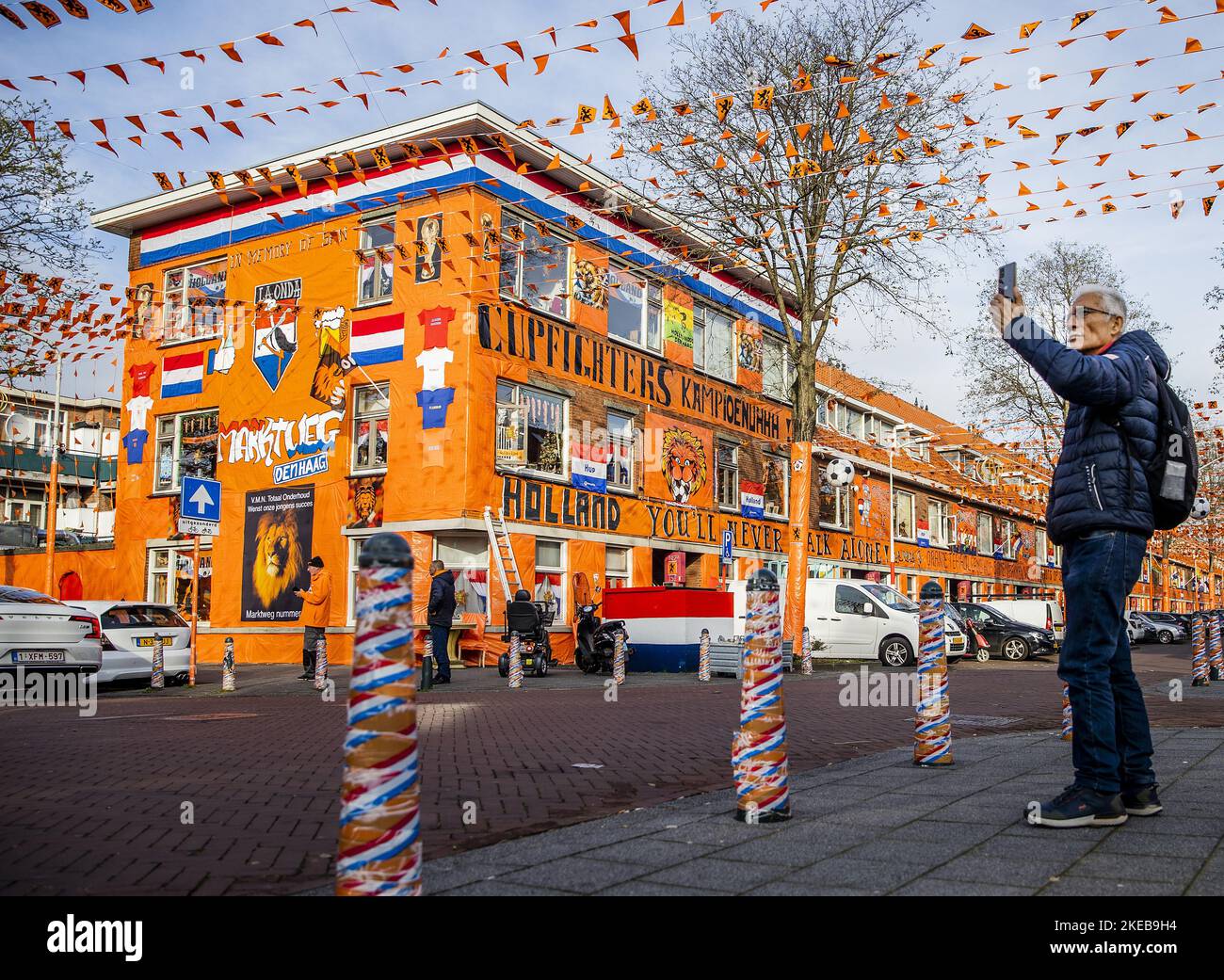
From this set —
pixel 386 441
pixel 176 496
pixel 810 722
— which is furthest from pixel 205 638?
pixel 810 722

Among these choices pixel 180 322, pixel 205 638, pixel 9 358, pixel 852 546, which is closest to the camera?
pixel 9 358

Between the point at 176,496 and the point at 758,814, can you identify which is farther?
the point at 176,496

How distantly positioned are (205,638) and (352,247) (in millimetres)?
9861

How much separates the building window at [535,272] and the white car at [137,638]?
33.7 ft

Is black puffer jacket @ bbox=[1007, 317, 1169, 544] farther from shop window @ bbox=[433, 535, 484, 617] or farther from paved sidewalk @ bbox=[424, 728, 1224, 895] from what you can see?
shop window @ bbox=[433, 535, 484, 617]

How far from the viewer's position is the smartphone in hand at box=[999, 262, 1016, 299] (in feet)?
14.7

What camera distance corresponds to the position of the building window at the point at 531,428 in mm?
23250

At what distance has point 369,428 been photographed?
77.7ft

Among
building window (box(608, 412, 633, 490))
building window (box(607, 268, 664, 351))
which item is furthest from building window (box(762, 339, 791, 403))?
building window (box(608, 412, 633, 490))

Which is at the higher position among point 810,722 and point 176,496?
point 176,496

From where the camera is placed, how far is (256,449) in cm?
2528

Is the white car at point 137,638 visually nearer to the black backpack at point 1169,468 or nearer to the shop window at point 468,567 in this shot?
the shop window at point 468,567

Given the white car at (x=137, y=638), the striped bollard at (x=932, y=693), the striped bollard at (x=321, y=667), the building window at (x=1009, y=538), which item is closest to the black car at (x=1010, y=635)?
the striped bollard at (x=321, y=667)
